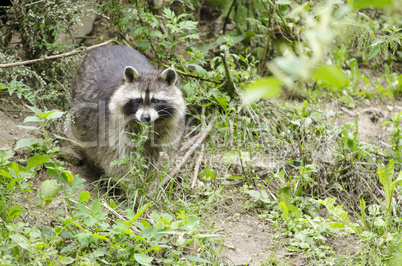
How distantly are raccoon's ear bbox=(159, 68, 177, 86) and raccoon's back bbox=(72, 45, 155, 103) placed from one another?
24 centimetres

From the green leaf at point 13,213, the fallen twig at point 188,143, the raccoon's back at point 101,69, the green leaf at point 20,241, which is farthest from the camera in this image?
the fallen twig at point 188,143

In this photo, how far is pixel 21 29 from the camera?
412 centimetres

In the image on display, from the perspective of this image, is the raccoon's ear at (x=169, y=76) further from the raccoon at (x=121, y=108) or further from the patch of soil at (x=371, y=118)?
the patch of soil at (x=371, y=118)

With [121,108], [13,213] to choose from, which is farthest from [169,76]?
[13,213]

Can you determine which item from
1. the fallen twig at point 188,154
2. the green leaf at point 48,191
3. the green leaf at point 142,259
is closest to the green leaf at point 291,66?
the green leaf at point 142,259

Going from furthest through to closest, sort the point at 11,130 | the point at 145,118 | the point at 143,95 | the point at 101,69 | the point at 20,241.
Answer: the point at 101,69, the point at 11,130, the point at 143,95, the point at 145,118, the point at 20,241

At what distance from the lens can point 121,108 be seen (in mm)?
3619

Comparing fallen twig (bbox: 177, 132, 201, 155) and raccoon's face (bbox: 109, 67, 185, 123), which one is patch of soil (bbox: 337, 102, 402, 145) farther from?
raccoon's face (bbox: 109, 67, 185, 123)

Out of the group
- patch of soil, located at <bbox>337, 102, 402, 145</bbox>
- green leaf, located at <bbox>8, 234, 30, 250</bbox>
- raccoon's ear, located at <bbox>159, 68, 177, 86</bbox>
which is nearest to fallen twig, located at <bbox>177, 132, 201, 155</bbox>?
raccoon's ear, located at <bbox>159, 68, 177, 86</bbox>

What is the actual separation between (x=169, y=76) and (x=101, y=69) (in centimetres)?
80

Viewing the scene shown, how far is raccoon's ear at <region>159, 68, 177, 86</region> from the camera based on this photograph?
367 centimetres

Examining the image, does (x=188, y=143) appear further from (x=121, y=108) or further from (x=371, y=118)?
(x=371, y=118)

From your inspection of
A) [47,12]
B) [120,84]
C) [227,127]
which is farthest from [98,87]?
[227,127]

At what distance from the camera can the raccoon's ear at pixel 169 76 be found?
367cm
